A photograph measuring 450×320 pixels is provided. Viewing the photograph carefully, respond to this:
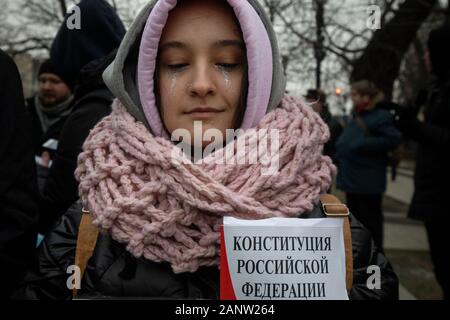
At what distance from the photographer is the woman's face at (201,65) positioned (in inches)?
50.2

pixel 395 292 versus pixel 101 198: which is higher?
pixel 101 198

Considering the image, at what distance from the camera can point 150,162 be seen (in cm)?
120

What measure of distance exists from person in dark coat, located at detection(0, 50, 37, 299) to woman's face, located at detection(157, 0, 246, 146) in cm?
48

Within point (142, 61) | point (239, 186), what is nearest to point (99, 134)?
point (142, 61)

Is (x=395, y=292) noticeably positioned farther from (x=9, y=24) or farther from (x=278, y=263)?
(x=9, y=24)

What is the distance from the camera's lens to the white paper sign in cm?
111

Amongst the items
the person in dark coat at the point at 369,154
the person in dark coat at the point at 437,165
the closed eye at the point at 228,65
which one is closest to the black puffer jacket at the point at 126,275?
the closed eye at the point at 228,65

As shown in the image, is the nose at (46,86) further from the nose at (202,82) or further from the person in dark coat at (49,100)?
the nose at (202,82)

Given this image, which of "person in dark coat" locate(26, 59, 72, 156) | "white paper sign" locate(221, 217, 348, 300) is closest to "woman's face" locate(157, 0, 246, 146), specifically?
"white paper sign" locate(221, 217, 348, 300)

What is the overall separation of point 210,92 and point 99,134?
0.39 m

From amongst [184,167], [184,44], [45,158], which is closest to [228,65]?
[184,44]

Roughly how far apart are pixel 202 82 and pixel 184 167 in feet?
0.86
